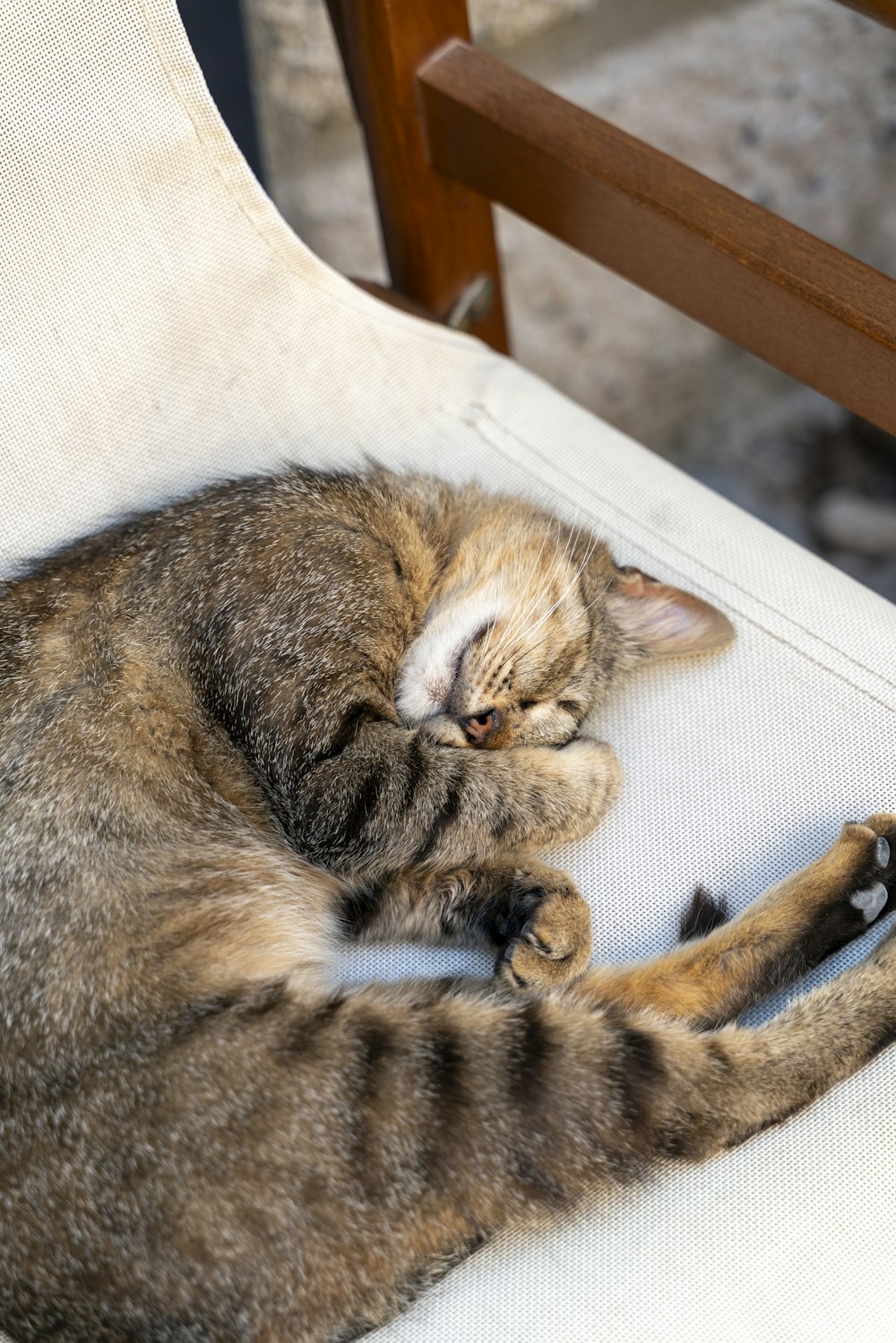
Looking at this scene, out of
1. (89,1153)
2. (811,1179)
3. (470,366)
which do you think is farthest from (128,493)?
(811,1179)

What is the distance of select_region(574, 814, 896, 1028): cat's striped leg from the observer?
1.41m

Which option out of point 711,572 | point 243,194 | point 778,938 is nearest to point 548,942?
point 778,938

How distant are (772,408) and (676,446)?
31 centimetres

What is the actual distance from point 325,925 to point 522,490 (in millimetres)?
770

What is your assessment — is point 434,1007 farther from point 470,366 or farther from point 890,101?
point 890,101

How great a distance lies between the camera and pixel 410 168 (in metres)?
1.95

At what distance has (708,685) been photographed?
5.33 feet

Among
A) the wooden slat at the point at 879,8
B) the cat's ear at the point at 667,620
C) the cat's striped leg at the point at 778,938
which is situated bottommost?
the cat's striped leg at the point at 778,938

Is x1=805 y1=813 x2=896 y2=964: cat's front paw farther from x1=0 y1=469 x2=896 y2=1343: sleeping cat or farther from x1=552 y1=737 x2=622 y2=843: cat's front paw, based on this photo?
x1=552 y1=737 x2=622 y2=843: cat's front paw

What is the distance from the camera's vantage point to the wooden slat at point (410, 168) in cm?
181

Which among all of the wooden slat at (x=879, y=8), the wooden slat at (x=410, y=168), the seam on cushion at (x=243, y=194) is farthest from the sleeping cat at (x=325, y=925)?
the wooden slat at (x=879, y=8)

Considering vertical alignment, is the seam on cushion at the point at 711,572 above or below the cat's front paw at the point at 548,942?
above

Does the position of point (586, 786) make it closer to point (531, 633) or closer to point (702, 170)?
point (531, 633)

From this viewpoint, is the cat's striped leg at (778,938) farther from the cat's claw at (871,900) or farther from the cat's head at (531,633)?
the cat's head at (531,633)
